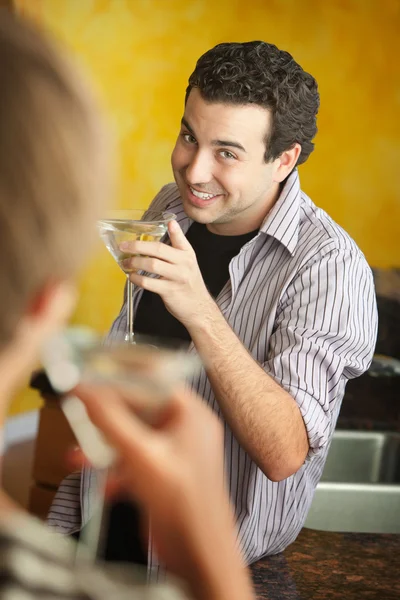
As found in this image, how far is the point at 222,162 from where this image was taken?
1.93 m

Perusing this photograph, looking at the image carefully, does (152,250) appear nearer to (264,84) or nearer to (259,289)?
(259,289)

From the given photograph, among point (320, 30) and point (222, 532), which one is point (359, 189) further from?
point (222, 532)

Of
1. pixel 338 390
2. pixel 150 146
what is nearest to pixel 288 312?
pixel 338 390

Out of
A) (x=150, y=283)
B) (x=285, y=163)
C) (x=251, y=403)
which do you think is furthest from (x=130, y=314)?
(x=285, y=163)

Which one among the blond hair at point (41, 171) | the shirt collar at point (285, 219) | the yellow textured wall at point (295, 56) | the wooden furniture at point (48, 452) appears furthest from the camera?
the yellow textured wall at point (295, 56)

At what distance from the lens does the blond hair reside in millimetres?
548

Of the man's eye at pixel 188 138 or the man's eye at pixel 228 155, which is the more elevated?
the man's eye at pixel 188 138

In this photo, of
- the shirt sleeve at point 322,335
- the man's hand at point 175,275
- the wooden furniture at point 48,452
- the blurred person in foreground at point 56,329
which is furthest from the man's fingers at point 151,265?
the wooden furniture at point 48,452

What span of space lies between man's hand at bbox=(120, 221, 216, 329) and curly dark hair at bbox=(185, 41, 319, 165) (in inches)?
16.3

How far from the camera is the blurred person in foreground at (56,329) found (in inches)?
21.7

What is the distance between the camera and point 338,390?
1758mm

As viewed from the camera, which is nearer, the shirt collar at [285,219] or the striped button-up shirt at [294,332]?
the striped button-up shirt at [294,332]

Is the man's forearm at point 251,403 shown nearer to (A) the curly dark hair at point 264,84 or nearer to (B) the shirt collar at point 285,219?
(B) the shirt collar at point 285,219

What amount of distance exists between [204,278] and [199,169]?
256 mm
